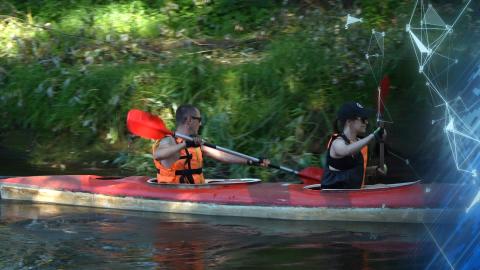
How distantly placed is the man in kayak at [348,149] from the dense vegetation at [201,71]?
1679 millimetres

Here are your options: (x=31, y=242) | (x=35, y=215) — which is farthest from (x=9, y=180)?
(x=31, y=242)

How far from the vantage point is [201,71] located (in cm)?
1081

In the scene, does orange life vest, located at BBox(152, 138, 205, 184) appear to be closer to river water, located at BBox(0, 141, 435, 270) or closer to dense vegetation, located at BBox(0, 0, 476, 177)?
river water, located at BBox(0, 141, 435, 270)

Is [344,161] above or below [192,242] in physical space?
above

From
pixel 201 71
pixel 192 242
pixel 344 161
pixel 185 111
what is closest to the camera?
pixel 192 242

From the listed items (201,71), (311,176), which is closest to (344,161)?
(311,176)

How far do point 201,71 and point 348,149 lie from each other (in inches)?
150

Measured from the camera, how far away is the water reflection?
20.8ft

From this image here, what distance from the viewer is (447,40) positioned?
9.89 m

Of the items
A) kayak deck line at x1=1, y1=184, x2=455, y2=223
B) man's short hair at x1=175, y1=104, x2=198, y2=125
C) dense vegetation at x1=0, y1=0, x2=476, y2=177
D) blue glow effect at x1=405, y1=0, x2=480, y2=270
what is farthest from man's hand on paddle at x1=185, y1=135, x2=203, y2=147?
blue glow effect at x1=405, y1=0, x2=480, y2=270

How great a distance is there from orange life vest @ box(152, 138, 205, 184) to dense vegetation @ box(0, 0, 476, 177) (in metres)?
1.41
